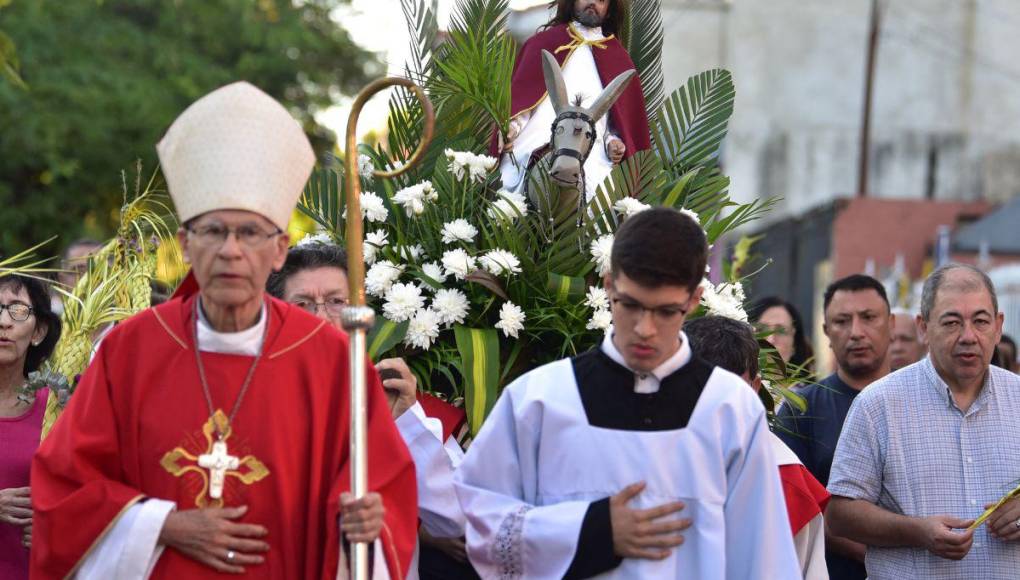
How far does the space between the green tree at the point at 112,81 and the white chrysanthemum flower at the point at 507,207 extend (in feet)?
43.1

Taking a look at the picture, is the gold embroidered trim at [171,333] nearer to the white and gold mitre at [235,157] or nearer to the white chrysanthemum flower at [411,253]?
the white and gold mitre at [235,157]

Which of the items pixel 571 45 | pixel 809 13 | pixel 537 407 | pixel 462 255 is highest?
pixel 809 13

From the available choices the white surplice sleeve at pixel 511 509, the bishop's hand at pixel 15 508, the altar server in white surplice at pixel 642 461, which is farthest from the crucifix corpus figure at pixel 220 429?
the bishop's hand at pixel 15 508

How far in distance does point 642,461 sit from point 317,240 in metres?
2.29

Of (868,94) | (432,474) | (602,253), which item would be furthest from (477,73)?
(868,94)

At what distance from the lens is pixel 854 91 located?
34.1 metres

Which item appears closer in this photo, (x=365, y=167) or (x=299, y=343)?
(x=299, y=343)

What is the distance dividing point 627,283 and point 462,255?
155 cm

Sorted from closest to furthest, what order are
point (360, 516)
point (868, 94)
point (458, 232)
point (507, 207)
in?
point (360, 516)
point (458, 232)
point (507, 207)
point (868, 94)

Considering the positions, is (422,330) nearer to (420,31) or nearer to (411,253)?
(411,253)

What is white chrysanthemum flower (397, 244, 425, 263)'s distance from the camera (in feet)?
20.0

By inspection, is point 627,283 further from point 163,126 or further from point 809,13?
point 809,13

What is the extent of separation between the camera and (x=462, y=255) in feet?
19.3

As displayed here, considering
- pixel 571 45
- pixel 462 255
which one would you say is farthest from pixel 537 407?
pixel 571 45
